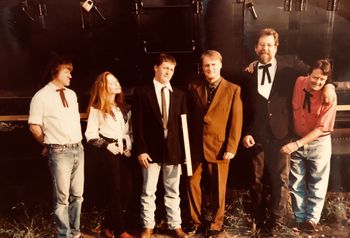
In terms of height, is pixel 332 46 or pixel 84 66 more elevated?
pixel 332 46

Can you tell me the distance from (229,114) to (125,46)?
3.15 ft

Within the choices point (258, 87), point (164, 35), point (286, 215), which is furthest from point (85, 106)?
point (286, 215)

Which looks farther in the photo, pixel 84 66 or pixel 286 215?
pixel 286 215

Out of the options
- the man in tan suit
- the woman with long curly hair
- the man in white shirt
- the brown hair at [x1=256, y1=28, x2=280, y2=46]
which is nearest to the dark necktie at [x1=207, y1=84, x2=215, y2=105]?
the man in tan suit

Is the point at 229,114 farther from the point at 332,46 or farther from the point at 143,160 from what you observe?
the point at 332,46

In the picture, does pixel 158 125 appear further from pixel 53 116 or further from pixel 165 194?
pixel 53 116

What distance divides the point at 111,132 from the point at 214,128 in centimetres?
80

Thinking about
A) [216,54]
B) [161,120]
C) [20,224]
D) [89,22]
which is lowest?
[20,224]

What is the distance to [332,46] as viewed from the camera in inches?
115

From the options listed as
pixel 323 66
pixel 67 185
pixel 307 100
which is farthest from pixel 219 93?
pixel 67 185

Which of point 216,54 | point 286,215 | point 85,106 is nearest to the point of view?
point 216,54

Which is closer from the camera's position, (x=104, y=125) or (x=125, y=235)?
(x=104, y=125)

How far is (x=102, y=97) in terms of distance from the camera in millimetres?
2885

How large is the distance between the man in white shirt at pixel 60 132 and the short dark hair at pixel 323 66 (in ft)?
6.15
